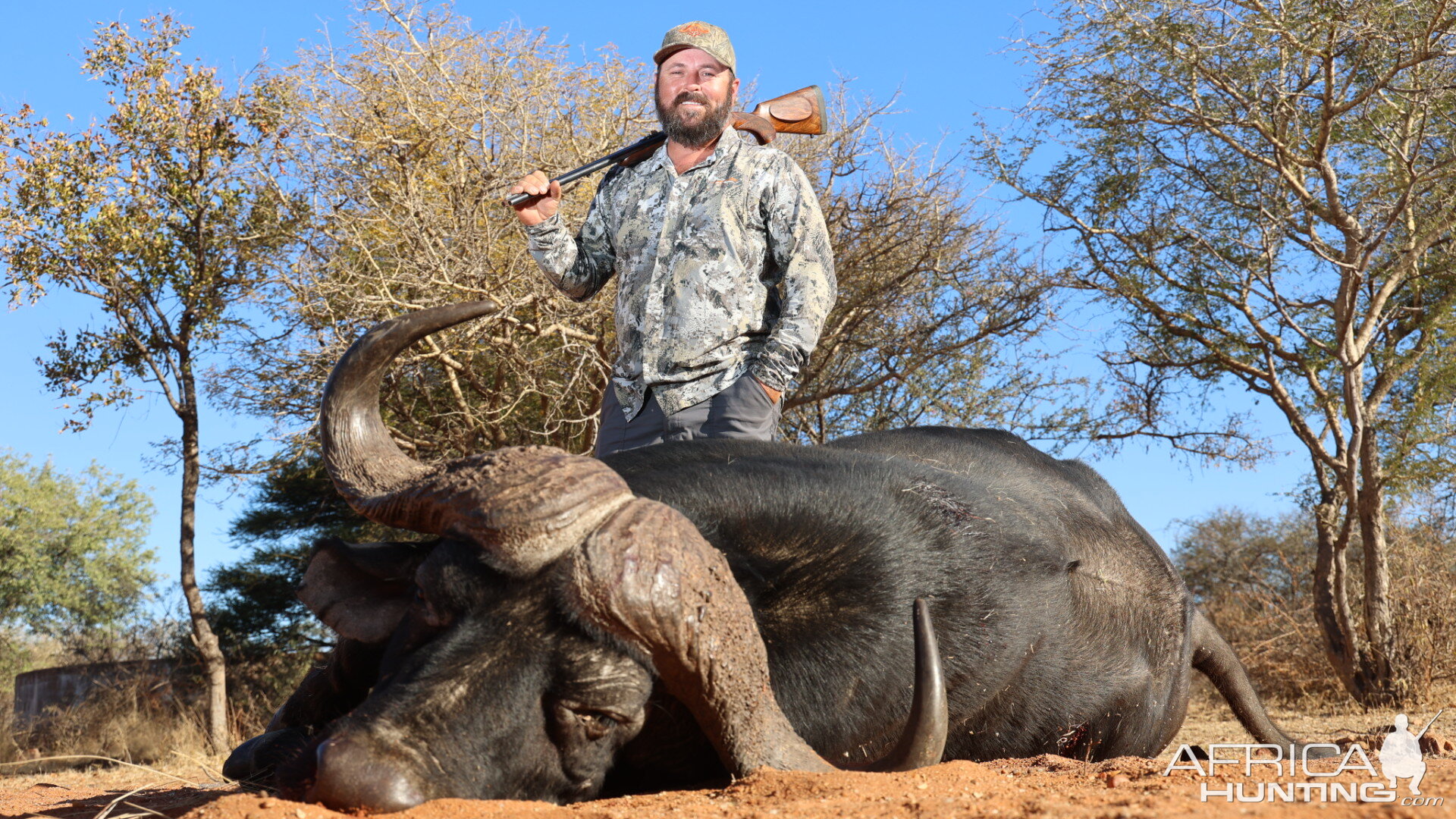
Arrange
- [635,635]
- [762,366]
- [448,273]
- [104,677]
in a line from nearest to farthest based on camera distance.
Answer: [635,635] → [762,366] → [448,273] → [104,677]

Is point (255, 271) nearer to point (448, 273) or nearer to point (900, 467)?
point (448, 273)

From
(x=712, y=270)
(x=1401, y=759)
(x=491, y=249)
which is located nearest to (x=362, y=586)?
(x=712, y=270)

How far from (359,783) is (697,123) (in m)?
3.30

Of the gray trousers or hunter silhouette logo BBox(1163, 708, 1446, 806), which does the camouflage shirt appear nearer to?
the gray trousers

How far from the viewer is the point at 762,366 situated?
435 cm

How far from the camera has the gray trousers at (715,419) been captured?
4.28 meters

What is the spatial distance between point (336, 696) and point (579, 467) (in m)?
1.32

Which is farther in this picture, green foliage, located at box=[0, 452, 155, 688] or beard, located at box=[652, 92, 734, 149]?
green foliage, located at box=[0, 452, 155, 688]

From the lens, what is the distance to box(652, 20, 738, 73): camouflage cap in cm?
485

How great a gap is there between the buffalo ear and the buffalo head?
266 millimetres

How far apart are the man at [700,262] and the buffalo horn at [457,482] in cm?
156

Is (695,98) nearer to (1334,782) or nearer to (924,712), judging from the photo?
(924,712)

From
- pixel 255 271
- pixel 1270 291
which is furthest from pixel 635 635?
pixel 255 271

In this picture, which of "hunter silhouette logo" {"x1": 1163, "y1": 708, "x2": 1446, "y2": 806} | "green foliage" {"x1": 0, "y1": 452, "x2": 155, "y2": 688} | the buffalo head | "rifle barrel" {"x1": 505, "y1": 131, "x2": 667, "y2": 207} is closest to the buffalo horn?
the buffalo head
